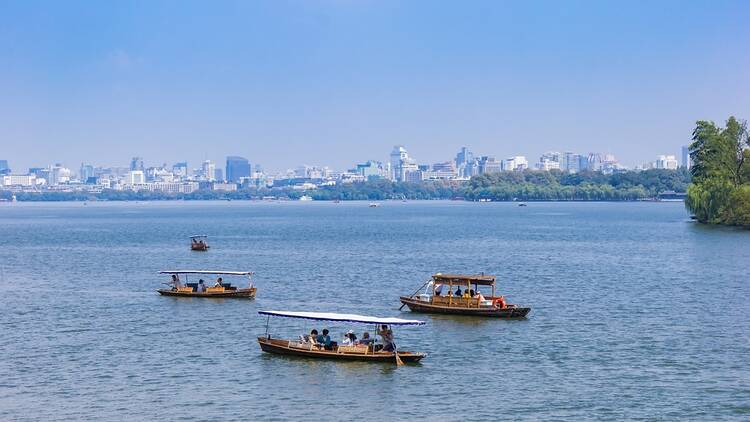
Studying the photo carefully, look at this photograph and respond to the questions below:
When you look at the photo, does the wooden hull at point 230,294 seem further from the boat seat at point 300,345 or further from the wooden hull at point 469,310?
the boat seat at point 300,345

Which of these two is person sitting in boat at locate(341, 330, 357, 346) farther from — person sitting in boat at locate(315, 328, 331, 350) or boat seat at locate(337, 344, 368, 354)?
person sitting in boat at locate(315, 328, 331, 350)

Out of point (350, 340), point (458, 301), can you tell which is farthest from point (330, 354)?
point (458, 301)

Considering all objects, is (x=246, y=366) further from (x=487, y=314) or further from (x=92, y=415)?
(x=487, y=314)

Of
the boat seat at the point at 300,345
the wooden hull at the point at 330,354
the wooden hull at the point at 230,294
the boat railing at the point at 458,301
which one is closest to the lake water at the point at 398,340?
the wooden hull at the point at 330,354

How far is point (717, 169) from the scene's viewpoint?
156250mm

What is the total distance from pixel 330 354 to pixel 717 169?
120 m

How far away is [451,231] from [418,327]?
110001 mm

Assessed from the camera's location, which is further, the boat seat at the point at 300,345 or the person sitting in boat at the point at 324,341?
the boat seat at the point at 300,345

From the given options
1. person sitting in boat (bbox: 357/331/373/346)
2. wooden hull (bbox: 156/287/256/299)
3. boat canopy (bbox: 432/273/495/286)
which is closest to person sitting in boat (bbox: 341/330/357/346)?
person sitting in boat (bbox: 357/331/373/346)

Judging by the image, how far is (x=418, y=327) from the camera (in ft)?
189

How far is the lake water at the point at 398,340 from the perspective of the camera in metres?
40.4

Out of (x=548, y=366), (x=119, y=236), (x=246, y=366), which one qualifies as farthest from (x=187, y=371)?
(x=119, y=236)

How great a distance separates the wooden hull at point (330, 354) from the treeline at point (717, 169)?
108 metres

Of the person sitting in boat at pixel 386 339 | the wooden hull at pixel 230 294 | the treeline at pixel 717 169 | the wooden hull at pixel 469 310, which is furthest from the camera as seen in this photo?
the treeline at pixel 717 169
